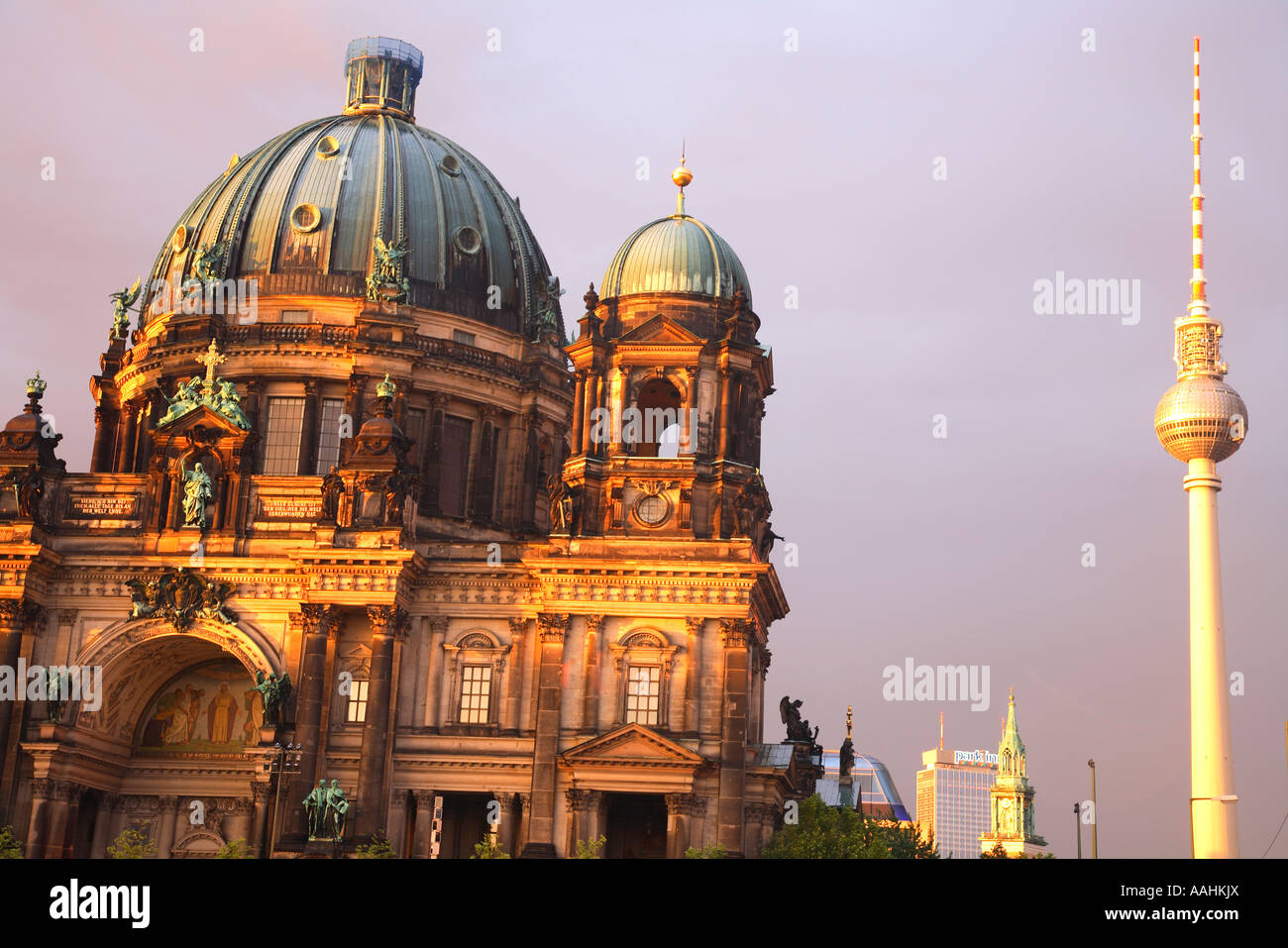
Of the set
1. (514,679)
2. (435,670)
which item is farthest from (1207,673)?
(435,670)

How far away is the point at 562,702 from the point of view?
67.4 metres

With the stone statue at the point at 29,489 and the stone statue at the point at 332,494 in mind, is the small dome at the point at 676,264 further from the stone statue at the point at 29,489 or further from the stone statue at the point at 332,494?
the stone statue at the point at 29,489

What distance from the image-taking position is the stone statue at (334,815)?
64625 millimetres

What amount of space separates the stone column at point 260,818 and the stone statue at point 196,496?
1087 cm

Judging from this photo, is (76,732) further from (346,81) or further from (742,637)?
(346,81)

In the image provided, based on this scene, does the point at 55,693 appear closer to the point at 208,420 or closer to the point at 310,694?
the point at 310,694

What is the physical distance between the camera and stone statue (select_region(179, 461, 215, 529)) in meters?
72.1

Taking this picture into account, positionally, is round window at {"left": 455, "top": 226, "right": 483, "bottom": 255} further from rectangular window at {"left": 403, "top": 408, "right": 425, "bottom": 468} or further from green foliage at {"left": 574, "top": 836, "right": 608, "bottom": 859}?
green foliage at {"left": 574, "top": 836, "right": 608, "bottom": 859}

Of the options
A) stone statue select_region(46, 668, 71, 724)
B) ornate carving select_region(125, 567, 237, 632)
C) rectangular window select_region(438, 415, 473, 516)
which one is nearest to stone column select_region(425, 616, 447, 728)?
ornate carving select_region(125, 567, 237, 632)

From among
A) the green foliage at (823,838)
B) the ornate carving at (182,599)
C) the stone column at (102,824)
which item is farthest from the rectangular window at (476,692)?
the stone column at (102,824)

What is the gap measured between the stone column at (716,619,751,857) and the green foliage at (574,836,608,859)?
4213 mm

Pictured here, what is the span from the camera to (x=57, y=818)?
2734 inches
